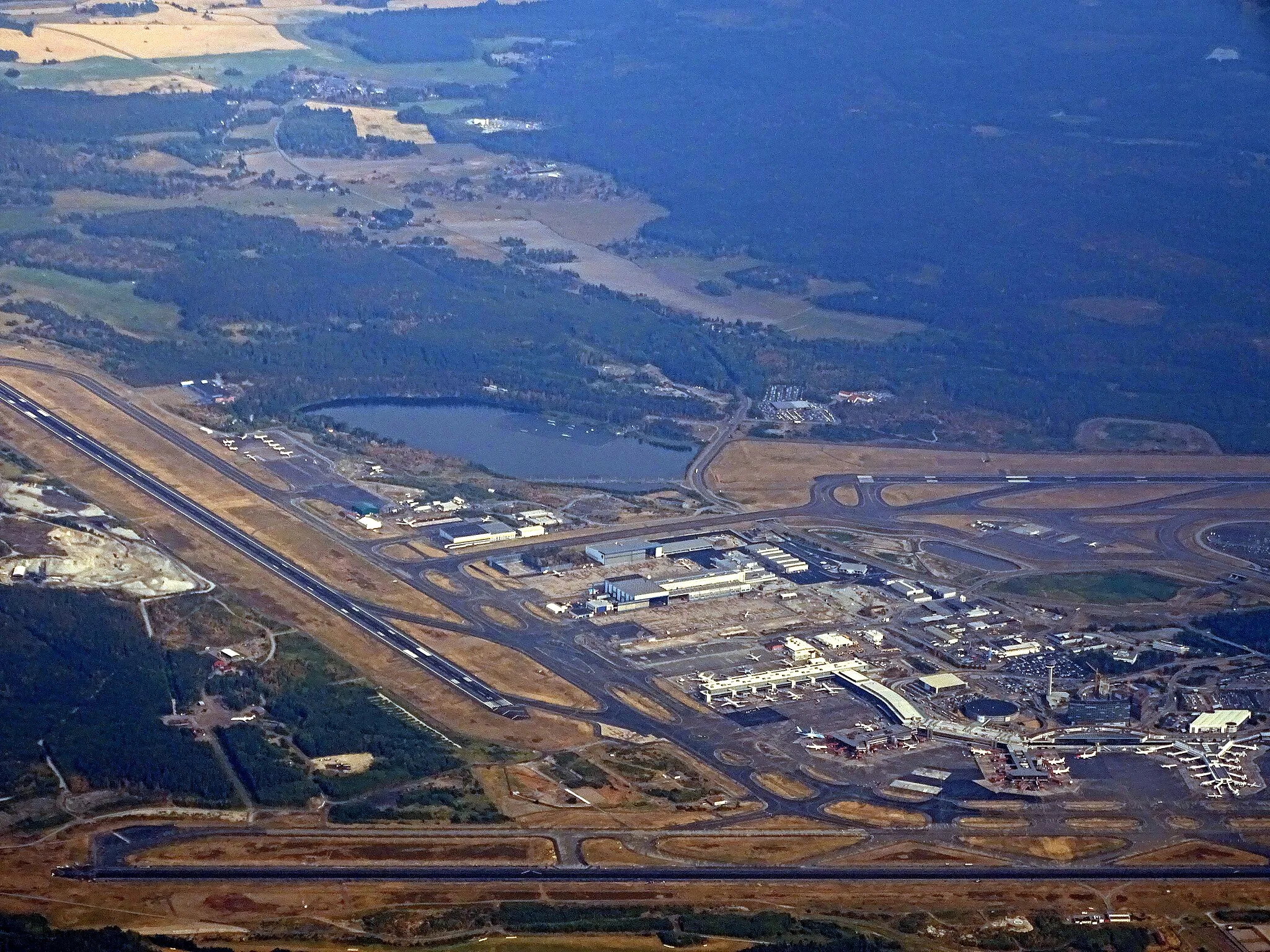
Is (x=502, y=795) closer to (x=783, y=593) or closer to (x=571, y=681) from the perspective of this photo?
(x=571, y=681)

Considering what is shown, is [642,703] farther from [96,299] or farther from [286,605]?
[96,299]

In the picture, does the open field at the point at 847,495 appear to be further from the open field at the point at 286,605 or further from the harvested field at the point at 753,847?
the harvested field at the point at 753,847

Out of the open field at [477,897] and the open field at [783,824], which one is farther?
the open field at [783,824]

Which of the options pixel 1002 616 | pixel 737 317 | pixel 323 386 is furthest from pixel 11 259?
pixel 1002 616

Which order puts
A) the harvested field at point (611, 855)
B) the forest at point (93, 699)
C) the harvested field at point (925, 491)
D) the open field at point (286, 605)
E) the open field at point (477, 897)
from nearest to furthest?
1. the open field at point (477, 897)
2. the harvested field at point (611, 855)
3. the forest at point (93, 699)
4. the open field at point (286, 605)
5. the harvested field at point (925, 491)

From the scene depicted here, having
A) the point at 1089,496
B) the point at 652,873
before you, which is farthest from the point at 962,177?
the point at 652,873

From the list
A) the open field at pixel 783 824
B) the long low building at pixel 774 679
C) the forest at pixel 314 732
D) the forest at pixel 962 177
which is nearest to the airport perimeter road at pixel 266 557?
the forest at pixel 314 732

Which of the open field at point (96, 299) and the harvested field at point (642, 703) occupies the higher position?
the harvested field at point (642, 703)
